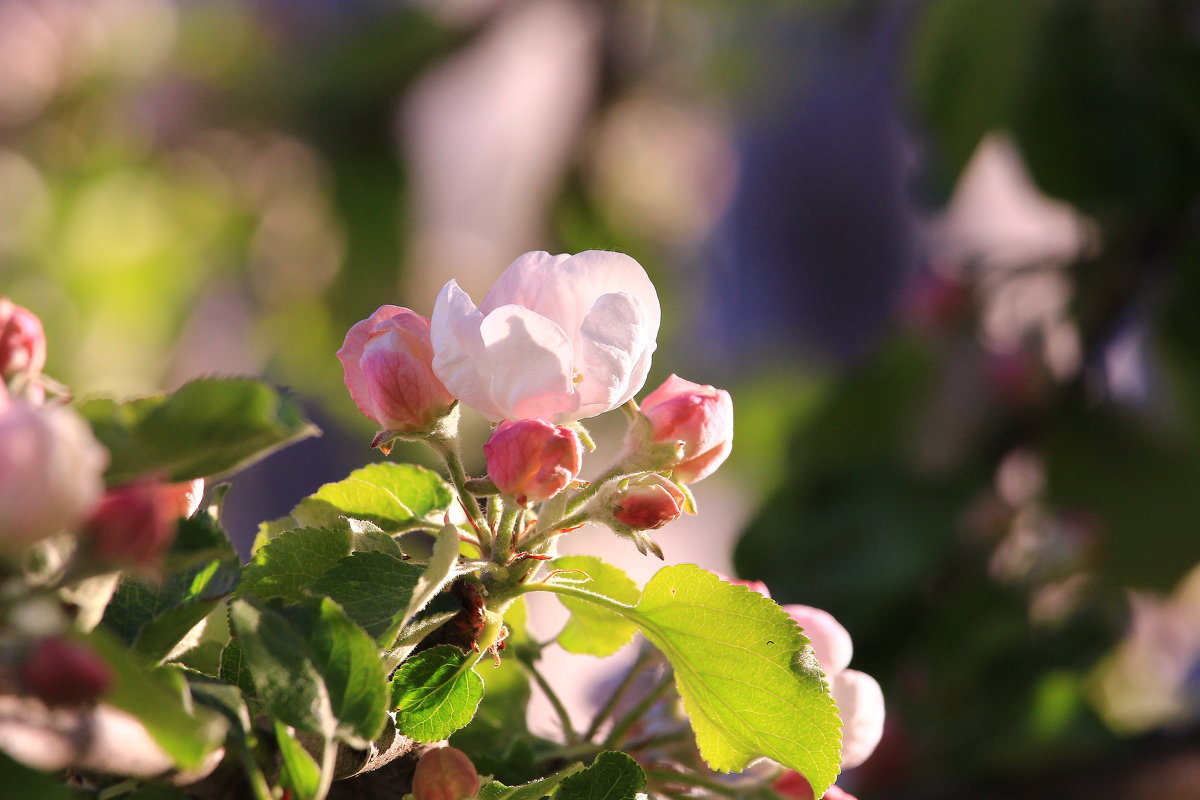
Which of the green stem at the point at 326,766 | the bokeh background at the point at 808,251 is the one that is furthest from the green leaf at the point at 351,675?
the bokeh background at the point at 808,251

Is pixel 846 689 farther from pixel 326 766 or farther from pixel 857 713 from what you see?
pixel 326 766

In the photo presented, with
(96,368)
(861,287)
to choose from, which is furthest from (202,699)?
(861,287)

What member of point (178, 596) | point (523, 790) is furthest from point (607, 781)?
point (178, 596)

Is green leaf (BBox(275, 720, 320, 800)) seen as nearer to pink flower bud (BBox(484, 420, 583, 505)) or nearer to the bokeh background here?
pink flower bud (BBox(484, 420, 583, 505))

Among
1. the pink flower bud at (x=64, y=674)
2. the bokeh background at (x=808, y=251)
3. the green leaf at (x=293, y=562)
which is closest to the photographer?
the pink flower bud at (x=64, y=674)

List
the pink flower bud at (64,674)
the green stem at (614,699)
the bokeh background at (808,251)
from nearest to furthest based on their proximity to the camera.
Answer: the pink flower bud at (64,674), the green stem at (614,699), the bokeh background at (808,251)

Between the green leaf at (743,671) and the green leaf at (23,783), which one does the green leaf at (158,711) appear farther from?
the green leaf at (743,671)
